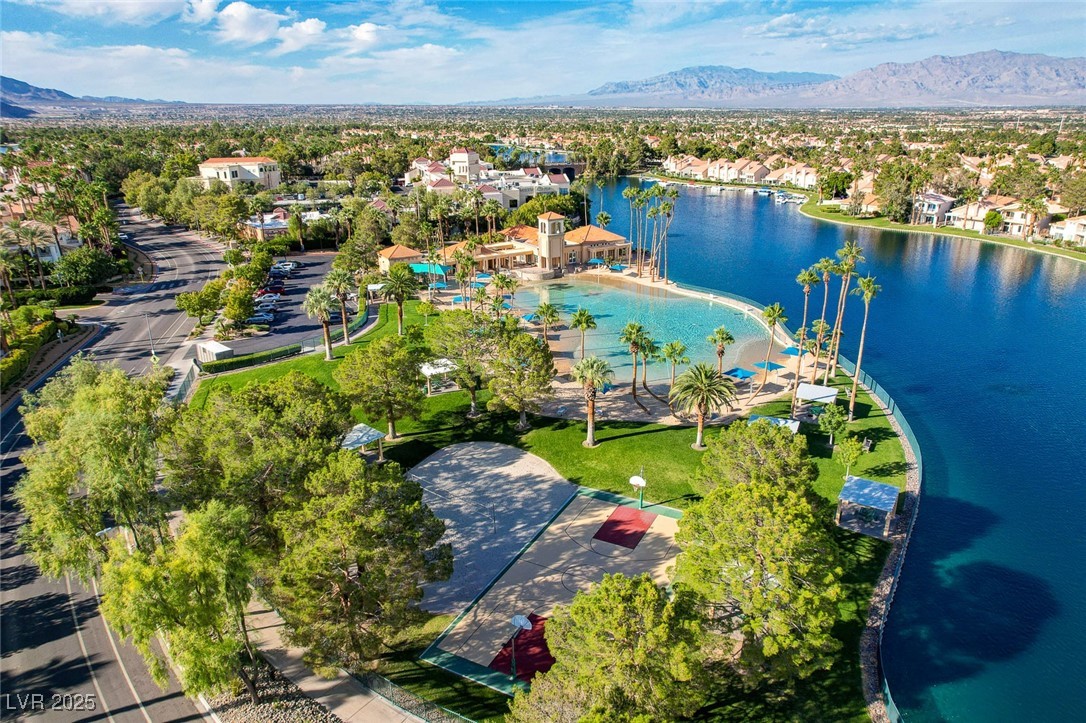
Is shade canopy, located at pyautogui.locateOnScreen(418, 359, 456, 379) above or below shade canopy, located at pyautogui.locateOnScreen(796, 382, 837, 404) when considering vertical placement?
above

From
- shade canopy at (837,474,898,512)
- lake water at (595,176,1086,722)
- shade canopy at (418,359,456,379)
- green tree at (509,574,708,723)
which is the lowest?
lake water at (595,176,1086,722)

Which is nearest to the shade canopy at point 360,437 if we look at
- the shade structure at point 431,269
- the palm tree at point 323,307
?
the palm tree at point 323,307

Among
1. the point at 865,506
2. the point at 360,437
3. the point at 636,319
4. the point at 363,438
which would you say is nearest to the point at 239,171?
the point at 636,319

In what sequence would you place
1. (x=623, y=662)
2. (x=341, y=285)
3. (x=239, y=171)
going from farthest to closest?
1. (x=239, y=171)
2. (x=341, y=285)
3. (x=623, y=662)

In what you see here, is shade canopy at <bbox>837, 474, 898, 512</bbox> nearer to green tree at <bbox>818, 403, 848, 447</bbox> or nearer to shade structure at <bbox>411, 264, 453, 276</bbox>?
green tree at <bbox>818, 403, 848, 447</bbox>

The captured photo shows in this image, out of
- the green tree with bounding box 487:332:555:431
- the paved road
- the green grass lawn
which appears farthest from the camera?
the green tree with bounding box 487:332:555:431

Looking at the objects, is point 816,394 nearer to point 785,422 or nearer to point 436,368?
point 785,422

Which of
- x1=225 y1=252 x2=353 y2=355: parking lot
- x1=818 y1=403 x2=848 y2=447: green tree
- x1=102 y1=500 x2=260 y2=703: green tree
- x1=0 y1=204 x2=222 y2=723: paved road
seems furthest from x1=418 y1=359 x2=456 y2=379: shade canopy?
x1=102 y1=500 x2=260 y2=703: green tree
